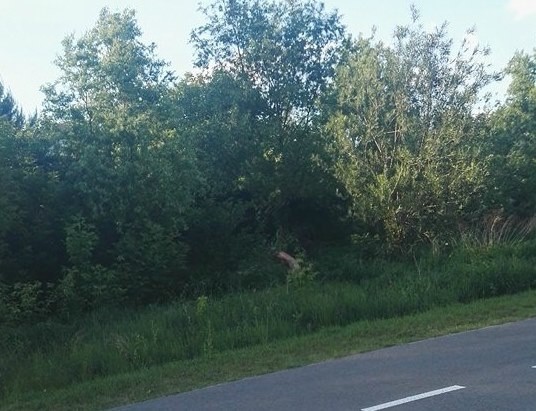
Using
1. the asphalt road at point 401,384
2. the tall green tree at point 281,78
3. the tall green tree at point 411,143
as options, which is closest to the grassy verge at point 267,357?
the asphalt road at point 401,384

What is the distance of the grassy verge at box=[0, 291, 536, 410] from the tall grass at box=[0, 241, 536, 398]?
54 cm

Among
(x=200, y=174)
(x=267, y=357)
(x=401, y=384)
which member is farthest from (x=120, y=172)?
(x=401, y=384)

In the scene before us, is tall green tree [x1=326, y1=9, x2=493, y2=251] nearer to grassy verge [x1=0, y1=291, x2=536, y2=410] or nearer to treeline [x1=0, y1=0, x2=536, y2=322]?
treeline [x1=0, y1=0, x2=536, y2=322]

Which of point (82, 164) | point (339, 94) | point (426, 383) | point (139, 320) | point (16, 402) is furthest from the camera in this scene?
point (339, 94)

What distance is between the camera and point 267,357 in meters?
10.8

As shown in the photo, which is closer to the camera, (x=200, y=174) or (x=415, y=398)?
→ (x=415, y=398)

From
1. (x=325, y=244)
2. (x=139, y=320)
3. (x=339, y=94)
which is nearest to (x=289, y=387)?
(x=139, y=320)

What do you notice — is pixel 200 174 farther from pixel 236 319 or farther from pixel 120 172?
pixel 236 319

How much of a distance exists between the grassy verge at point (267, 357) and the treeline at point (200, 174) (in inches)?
278

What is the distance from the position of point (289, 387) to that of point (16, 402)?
342 centimetres

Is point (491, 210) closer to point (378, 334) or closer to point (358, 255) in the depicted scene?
point (358, 255)

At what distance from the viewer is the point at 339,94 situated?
73.3 feet

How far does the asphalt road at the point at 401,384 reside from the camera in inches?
299

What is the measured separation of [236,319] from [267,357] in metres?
3.29
